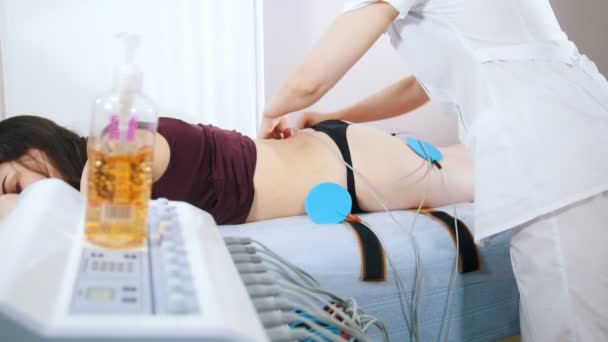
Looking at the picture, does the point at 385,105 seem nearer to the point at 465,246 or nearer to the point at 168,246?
the point at 465,246

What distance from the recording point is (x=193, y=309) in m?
0.46

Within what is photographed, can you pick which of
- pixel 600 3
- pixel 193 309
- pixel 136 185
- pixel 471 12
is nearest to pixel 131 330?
pixel 193 309

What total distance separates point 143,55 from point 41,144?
633mm

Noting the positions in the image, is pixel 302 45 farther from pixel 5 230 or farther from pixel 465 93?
pixel 5 230

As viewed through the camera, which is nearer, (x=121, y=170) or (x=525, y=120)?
(x=121, y=170)

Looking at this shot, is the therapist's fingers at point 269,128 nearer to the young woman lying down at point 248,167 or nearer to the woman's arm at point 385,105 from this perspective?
the young woman lying down at point 248,167

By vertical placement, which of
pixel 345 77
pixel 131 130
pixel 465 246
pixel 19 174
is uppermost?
pixel 131 130

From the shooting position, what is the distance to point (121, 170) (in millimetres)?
613

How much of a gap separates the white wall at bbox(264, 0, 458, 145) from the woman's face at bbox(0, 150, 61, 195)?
36.2 inches

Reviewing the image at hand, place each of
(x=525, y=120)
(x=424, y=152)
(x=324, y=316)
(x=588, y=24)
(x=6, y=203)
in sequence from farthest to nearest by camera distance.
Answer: (x=588, y=24), (x=424, y=152), (x=6, y=203), (x=525, y=120), (x=324, y=316)

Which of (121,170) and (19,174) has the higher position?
(121,170)

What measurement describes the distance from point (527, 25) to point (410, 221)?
501 mm

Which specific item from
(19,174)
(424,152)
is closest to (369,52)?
(424,152)

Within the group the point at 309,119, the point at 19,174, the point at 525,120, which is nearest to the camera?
the point at 525,120
